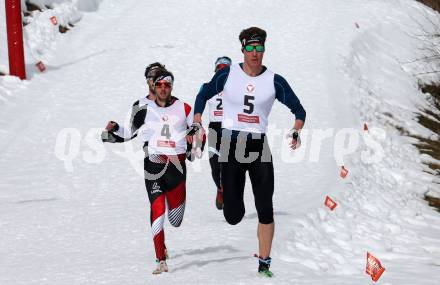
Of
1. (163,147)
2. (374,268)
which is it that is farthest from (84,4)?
(374,268)

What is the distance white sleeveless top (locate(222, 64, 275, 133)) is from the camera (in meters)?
6.31

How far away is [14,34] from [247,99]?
11.0 metres

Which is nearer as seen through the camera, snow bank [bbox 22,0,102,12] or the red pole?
the red pole

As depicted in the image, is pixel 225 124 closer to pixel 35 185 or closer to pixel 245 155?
pixel 245 155

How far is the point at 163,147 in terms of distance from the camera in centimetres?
700

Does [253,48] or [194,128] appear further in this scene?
[194,128]

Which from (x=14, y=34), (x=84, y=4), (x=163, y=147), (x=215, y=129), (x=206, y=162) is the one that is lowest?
(x=206, y=162)

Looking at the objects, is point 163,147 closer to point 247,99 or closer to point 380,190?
point 247,99

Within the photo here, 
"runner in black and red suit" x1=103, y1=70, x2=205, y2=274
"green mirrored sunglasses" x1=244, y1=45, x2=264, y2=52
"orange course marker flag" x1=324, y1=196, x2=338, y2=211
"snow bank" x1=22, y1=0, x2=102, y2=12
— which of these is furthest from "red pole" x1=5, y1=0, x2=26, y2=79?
"green mirrored sunglasses" x1=244, y1=45, x2=264, y2=52

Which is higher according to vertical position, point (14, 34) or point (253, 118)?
point (253, 118)

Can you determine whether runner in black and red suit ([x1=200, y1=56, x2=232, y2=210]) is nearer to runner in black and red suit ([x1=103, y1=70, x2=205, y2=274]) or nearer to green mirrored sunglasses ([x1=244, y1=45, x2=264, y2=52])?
runner in black and red suit ([x1=103, y1=70, x2=205, y2=274])

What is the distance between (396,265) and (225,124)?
11.0 ft

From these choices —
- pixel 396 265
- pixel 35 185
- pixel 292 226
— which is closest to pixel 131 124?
pixel 292 226

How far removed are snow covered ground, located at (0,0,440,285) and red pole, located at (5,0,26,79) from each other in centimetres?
46
